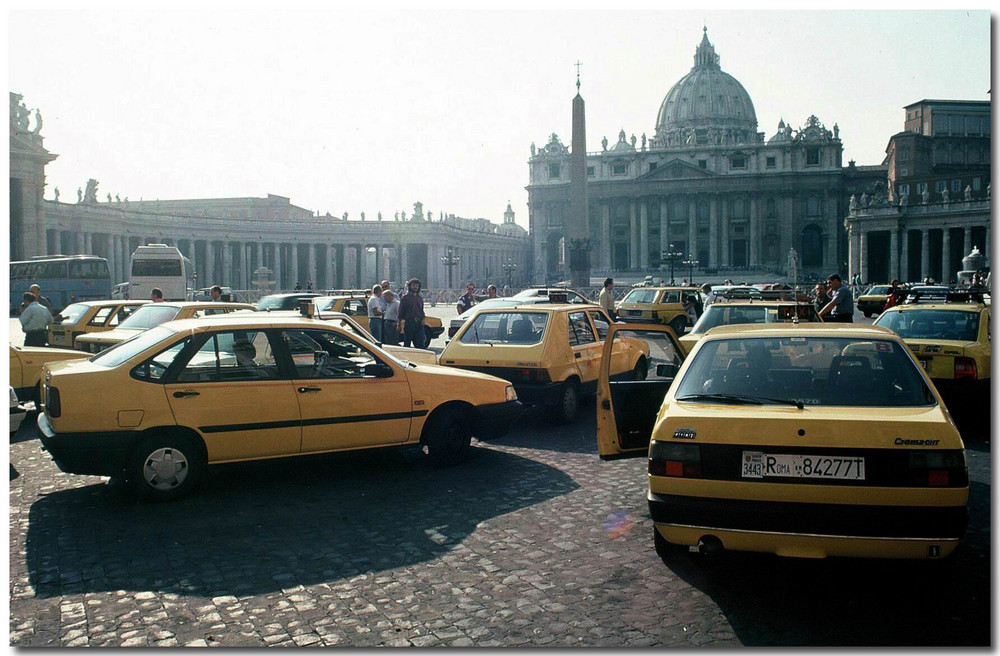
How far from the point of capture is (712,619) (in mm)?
4457

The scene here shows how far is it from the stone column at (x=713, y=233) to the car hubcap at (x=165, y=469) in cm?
10233

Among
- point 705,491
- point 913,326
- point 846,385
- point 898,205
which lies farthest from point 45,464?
point 898,205

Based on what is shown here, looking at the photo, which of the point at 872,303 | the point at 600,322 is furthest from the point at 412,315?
the point at 872,303

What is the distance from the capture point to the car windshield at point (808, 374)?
5090 mm

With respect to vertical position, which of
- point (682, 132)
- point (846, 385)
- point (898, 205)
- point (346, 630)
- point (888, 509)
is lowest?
point (346, 630)

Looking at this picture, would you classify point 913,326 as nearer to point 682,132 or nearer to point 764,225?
point 764,225

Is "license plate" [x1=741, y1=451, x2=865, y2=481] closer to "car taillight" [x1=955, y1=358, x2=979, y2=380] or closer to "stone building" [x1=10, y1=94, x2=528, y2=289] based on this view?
"car taillight" [x1=955, y1=358, x2=979, y2=380]

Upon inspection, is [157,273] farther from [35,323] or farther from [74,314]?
[35,323]

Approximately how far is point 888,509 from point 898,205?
8154cm

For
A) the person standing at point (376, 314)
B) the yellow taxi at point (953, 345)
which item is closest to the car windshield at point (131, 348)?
the yellow taxi at point (953, 345)

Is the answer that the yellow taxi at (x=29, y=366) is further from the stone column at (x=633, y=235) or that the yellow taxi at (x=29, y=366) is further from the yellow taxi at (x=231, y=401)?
the stone column at (x=633, y=235)

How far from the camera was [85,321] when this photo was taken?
51.3 feet

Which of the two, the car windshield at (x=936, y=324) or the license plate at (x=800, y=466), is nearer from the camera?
the license plate at (x=800, y=466)

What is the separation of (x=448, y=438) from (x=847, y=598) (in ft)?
14.0
